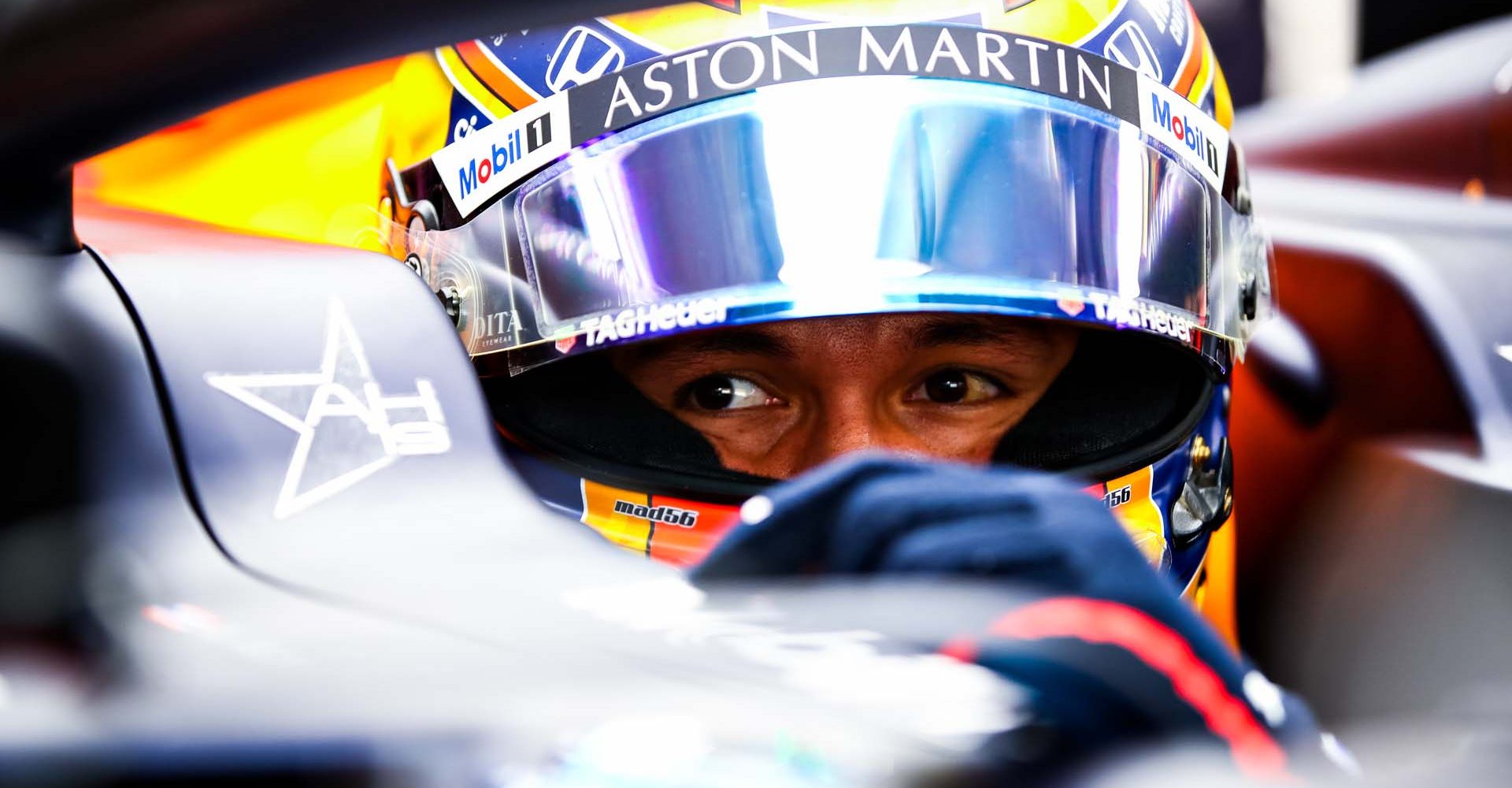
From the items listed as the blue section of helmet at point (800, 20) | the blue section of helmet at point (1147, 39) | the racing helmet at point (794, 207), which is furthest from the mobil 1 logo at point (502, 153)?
the blue section of helmet at point (1147, 39)

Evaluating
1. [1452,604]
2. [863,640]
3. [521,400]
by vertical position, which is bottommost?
[1452,604]

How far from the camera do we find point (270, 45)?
0.33 m

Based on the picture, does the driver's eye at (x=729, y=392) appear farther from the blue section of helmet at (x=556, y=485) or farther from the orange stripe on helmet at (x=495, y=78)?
the orange stripe on helmet at (x=495, y=78)

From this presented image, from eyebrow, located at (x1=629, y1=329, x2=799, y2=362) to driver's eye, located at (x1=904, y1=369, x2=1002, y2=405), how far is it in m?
0.11

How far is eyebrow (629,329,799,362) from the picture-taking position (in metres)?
1.03

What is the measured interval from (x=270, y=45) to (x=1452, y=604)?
1.12 metres

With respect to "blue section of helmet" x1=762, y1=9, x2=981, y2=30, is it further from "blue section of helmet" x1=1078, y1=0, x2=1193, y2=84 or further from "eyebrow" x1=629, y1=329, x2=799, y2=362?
"eyebrow" x1=629, y1=329, x2=799, y2=362

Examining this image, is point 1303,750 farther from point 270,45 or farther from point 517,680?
point 270,45

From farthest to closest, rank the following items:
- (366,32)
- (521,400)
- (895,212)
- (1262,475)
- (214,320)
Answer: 1. (1262,475)
2. (521,400)
3. (895,212)
4. (214,320)
5. (366,32)

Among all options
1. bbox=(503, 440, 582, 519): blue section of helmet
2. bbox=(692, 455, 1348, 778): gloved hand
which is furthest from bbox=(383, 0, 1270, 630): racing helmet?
bbox=(692, 455, 1348, 778): gloved hand

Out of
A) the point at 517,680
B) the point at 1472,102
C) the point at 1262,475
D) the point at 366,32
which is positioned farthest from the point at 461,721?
the point at 1472,102

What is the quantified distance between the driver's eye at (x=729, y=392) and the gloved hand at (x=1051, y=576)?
2.09 feet

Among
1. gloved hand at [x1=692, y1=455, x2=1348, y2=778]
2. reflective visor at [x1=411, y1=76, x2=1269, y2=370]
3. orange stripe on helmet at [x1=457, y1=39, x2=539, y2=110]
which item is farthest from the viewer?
orange stripe on helmet at [x1=457, y1=39, x2=539, y2=110]

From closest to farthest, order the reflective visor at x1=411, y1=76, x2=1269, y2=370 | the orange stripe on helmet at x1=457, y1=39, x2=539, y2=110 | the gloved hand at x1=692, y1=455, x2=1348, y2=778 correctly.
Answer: the gloved hand at x1=692, y1=455, x2=1348, y2=778 < the reflective visor at x1=411, y1=76, x2=1269, y2=370 < the orange stripe on helmet at x1=457, y1=39, x2=539, y2=110
